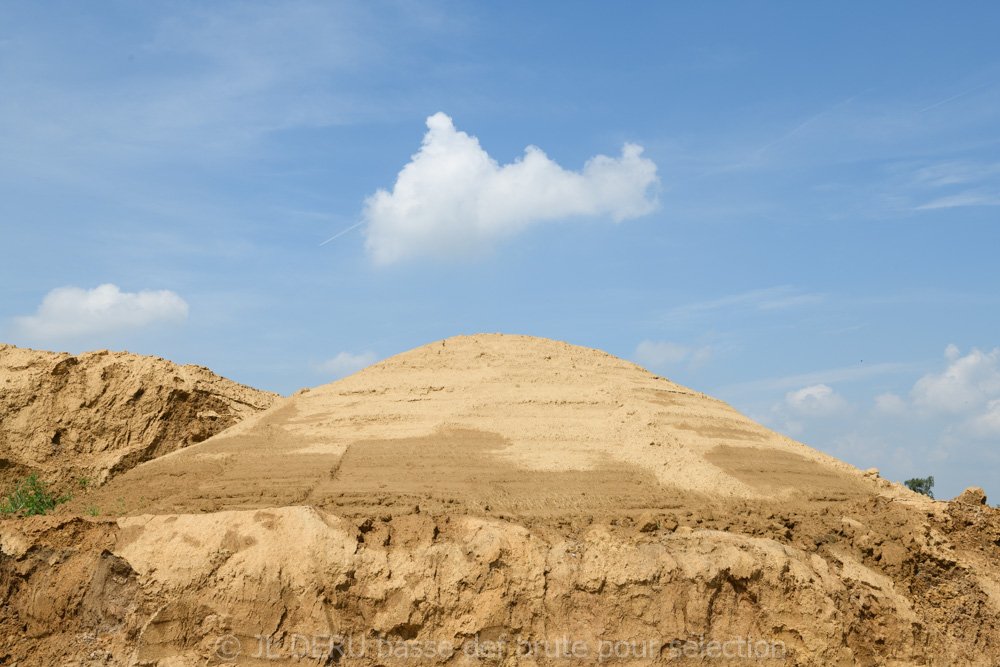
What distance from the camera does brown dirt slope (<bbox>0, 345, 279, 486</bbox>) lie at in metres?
13.9

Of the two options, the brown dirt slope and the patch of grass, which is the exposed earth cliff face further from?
the brown dirt slope

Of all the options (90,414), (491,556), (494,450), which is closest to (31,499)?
(90,414)

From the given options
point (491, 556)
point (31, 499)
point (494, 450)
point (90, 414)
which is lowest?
point (491, 556)

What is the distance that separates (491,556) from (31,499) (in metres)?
7.88

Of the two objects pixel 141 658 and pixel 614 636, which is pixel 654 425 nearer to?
pixel 614 636

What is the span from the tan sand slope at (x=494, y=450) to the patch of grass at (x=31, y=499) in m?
1.15

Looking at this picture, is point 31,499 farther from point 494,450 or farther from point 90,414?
point 494,450

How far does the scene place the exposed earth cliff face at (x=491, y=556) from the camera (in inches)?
329

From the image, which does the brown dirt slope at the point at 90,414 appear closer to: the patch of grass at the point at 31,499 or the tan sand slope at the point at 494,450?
the patch of grass at the point at 31,499

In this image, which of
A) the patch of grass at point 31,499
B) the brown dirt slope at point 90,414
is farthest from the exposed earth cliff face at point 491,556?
the brown dirt slope at point 90,414

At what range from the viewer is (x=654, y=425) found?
12.1m

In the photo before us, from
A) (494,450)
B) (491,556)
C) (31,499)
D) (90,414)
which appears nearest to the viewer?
(491,556)

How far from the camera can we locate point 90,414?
14.3 metres

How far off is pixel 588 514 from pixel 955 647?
5.08 metres
